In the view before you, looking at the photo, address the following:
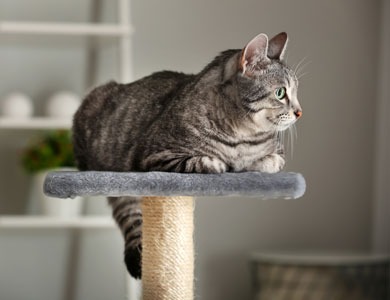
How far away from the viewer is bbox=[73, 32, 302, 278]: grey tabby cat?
4.22 ft

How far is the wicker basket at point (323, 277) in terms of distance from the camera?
2258mm

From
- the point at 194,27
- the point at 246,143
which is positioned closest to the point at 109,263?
the point at 194,27

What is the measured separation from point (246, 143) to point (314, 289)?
3.75 feet

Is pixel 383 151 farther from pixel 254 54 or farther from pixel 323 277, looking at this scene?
pixel 254 54

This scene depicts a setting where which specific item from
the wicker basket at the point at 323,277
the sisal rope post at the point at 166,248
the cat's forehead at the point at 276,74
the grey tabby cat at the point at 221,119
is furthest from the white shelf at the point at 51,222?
the cat's forehead at the point at 276,74

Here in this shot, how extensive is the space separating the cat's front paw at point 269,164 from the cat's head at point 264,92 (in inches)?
3.1

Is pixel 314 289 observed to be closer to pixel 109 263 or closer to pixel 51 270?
pixel 109 263

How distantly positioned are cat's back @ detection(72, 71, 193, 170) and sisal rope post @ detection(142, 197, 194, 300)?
0.65 feet

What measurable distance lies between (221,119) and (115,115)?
1.14 ft

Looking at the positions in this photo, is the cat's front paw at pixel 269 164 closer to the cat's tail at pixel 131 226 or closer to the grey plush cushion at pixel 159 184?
the grey plush cushion at pixel 159 184

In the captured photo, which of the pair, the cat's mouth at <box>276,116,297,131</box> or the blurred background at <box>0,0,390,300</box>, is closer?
the cat's mouth at <box>276,116,297,131</box>

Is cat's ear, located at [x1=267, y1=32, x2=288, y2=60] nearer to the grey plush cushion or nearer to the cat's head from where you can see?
the cat's head

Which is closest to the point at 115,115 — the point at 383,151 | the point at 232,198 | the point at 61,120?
the point at 61,120

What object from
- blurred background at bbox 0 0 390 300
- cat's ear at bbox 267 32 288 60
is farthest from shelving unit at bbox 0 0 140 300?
cat's ear at bbox 267 32 288 60
